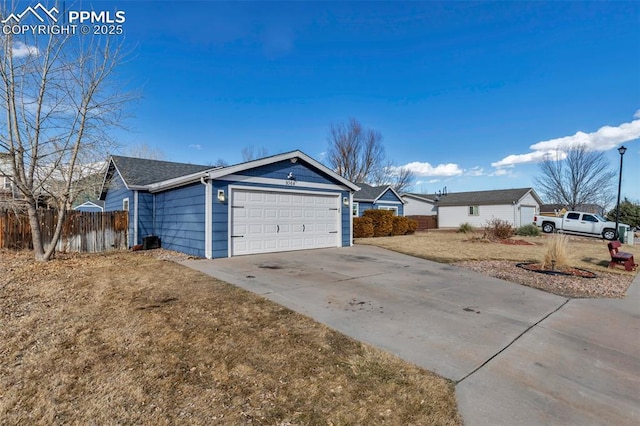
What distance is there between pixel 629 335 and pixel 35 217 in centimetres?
1316

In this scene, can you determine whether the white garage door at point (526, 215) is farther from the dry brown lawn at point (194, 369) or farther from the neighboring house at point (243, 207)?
the dry brown lawn at point (194, 369)

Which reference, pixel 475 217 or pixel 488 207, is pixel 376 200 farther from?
pixel 488 207

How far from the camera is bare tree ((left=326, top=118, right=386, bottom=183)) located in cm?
3503

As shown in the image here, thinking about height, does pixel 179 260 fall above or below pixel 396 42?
below

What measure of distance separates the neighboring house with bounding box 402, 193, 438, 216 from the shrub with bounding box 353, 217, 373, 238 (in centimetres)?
1891

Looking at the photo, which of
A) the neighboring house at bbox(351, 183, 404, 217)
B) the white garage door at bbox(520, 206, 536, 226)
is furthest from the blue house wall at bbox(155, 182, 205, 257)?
the white garage door at bbox(520, 206, 536, 226)

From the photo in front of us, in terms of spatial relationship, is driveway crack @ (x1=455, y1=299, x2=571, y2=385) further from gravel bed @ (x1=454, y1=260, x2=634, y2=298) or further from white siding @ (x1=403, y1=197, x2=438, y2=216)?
white siding @ (x1=403, y1=197, x2=438, y2=216)

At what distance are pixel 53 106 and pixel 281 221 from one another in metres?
7.36

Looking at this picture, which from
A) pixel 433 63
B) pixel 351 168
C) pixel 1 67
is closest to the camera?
pixel 1 67

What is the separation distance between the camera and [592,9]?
8.75 m

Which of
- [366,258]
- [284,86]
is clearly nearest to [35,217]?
[366,258]

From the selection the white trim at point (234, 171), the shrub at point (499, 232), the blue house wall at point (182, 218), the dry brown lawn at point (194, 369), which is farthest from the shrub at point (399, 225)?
the dry brown lawn at point (194, 369)

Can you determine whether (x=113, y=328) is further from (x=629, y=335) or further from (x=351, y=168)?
(x=351, y=168)

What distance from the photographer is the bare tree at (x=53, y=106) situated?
A: 8273mm
